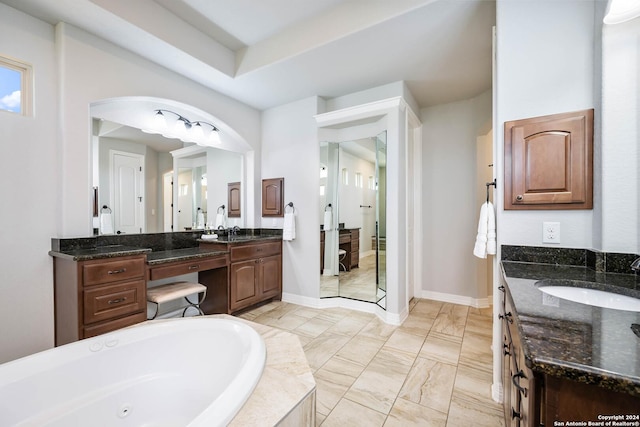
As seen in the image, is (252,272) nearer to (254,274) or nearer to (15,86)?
(254,274)

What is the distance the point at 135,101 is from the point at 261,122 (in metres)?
1.63

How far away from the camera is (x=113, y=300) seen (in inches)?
77.9

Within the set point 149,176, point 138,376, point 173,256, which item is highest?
point 149,176

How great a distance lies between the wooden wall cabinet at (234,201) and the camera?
147 inches

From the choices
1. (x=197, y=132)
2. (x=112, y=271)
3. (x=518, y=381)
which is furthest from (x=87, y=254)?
(x=518, y=381)

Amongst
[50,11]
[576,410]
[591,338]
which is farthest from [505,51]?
[50,11]

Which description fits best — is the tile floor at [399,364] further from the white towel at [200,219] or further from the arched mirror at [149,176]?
the arched mirror at [149,176]

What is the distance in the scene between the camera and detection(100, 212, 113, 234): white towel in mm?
2393

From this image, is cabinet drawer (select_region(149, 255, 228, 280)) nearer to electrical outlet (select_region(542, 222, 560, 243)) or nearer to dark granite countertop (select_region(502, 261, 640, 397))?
dark granite countertop (select_region(502, 261, 640, 397))

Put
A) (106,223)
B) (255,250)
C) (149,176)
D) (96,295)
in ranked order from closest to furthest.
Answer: (96,295), (106,223), (149,176), (255,250)

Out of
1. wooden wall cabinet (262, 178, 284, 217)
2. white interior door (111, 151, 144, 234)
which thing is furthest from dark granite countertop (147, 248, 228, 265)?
wooden wall cabinet (262, 178, 284, 217)

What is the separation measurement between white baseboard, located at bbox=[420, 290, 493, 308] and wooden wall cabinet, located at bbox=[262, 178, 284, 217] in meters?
2.40

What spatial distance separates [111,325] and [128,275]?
0.38 m

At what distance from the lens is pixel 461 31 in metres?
2.13
